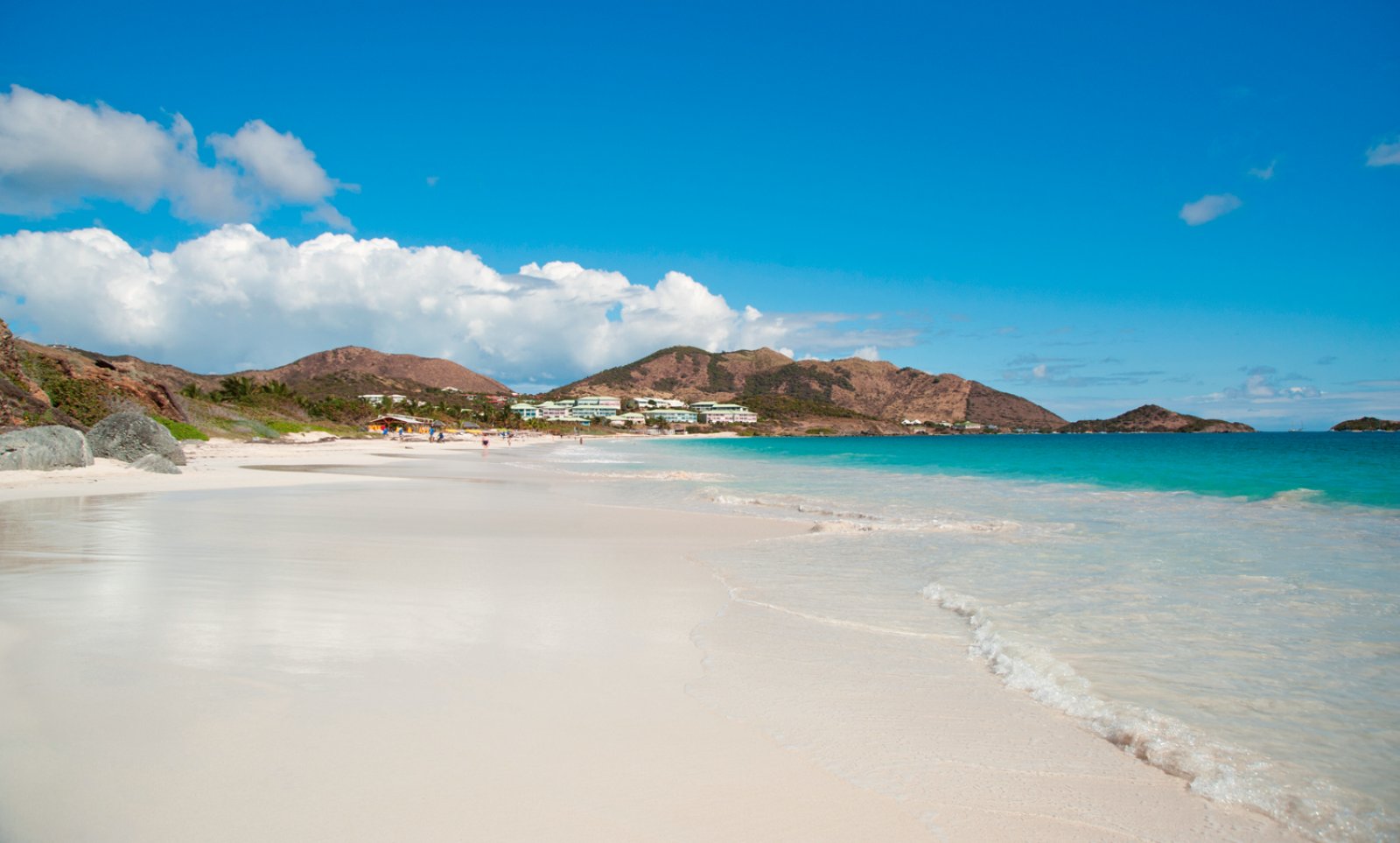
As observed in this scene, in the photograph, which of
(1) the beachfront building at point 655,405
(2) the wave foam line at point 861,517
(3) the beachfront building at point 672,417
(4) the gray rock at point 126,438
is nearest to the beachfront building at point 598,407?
(3) the beachfront building at point 672,417

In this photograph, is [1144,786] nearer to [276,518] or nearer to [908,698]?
[908,698]

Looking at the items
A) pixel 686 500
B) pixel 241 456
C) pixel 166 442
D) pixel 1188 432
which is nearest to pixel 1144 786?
pixel 686 500

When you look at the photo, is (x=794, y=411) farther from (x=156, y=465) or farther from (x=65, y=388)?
(x=156, y=465)

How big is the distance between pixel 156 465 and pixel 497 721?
20811 millimetres

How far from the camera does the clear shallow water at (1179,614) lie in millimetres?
4160

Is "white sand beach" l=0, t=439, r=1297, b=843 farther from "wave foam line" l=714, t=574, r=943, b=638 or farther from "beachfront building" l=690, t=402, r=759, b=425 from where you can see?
"beachfront building" l=690, t=402, r=759, b=425

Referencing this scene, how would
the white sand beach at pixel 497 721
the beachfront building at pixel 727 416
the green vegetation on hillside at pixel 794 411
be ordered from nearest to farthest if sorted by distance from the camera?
the white sand beach at pixel 497 721
the beachfront building at pixel 727 416
the green vegetation on hillside at pixel 794 411

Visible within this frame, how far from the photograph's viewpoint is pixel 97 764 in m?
3.31

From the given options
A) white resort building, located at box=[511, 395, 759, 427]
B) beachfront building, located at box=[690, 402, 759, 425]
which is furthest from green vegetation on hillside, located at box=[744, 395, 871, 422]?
white resort building, located at box=[511, 395, 759, 427]

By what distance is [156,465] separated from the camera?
19.9m

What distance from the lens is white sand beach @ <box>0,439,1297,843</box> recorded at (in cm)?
312

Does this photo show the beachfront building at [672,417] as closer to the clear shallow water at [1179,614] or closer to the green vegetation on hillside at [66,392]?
the green vegetation on hillside at [66,392]

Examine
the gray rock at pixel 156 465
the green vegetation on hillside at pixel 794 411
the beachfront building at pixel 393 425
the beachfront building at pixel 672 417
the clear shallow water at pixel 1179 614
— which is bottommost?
the clear shallow water at pixel 1179 614

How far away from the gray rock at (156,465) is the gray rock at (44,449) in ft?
3.51
